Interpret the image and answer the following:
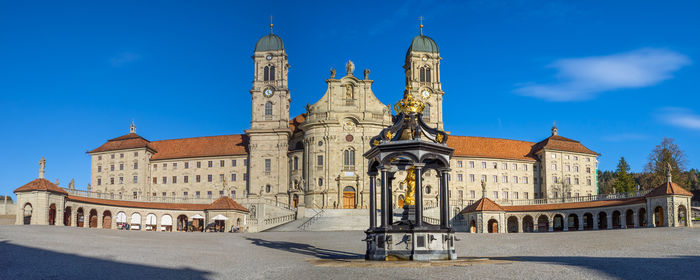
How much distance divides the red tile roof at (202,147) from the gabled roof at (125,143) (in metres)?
2.36

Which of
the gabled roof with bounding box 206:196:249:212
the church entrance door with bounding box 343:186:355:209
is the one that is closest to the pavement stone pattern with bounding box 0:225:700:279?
the gabled roof with bounding box 206:196:249:212

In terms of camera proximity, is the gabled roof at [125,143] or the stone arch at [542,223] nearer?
the stone arch at [542,223]

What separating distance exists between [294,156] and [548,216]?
32682 mm

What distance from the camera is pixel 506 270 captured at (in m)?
20.6

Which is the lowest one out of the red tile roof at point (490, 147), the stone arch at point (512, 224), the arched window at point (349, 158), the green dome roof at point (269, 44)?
the stone arch at point (512, 224)

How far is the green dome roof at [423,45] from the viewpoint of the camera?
94.8 m

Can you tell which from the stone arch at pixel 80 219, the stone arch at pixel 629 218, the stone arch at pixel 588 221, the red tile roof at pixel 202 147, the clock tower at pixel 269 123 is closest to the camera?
the stone arch at pixel 80 219

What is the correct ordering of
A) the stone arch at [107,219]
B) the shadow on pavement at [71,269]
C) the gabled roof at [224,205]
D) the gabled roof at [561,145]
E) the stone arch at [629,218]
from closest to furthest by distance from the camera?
the shadow on pavement at [71,269]
the gabled roof at [224,205]
the stone arch at [107,219]
the stone arch at [629,218]
the gabled roof at [561,145]

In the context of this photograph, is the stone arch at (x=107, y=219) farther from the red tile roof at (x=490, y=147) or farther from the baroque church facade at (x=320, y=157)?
the red tile roof at (x=490, y=147)

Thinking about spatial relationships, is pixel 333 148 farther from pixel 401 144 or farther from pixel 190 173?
pixel 401 144

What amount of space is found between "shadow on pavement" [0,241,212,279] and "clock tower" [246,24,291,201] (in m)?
60.8

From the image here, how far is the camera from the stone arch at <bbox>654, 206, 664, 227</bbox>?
5941 cm

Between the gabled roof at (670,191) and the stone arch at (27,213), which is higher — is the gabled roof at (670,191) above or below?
above

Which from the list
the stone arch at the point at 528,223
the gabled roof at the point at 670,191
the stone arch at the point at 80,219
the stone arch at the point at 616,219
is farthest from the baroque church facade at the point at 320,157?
the gabled roof at the point at 670,191
